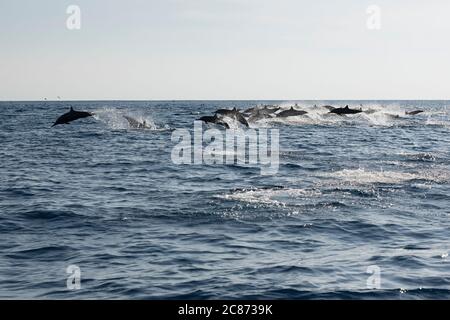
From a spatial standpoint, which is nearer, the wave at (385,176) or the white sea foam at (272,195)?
the white sea foam at (272,195)

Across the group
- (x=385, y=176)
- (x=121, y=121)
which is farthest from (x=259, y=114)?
(x=385, y=176)

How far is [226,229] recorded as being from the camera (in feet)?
47.6

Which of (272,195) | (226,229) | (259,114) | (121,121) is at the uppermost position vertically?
(259,114)

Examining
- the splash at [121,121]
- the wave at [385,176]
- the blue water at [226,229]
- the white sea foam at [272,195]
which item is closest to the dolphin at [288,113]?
the splash at [121,121]

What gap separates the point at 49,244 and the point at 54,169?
14.0 metres

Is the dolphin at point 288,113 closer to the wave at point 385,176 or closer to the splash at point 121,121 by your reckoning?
the splash at point 121,121

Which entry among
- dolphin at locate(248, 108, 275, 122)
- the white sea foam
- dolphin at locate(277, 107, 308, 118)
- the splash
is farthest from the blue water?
dolphin at locate(277, 107, 308, 118)

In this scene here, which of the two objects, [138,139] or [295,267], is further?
[138,139]

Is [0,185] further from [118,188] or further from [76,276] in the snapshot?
[76,276]

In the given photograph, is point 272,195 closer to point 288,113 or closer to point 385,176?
point 385,176

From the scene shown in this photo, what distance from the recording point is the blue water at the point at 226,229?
10.6m

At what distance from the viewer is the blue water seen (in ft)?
34.7

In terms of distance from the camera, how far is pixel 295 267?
11.5 meters

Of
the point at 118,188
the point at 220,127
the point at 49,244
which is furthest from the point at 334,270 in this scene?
the point at 220,127
